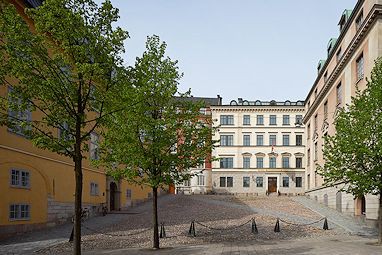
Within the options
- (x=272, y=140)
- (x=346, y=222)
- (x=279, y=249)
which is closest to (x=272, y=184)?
(x=272, y=140)

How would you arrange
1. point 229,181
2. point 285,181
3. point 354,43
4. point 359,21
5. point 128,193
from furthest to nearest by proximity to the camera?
1. point 229,181
2. point 285,181
3. point 128,193
4. point 359,21
5. point 354,43

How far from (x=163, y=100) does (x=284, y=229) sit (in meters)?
12.4

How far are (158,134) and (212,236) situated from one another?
806 centimetres

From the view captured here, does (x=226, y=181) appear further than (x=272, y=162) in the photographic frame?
No

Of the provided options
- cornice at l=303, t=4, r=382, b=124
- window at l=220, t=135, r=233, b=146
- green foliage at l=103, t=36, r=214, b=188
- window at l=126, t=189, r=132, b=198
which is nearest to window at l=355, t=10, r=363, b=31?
cornice at l=303, t=4, r=382, b=124

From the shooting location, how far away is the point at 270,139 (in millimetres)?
73625

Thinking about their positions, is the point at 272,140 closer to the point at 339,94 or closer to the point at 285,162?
the point at 285,162

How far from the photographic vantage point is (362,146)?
21.5 meters

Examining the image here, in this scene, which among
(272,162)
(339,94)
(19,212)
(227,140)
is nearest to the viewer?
(19,212)

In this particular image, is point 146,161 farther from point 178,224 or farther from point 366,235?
point 366,235

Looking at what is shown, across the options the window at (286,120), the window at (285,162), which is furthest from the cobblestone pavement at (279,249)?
the window at (286,120)

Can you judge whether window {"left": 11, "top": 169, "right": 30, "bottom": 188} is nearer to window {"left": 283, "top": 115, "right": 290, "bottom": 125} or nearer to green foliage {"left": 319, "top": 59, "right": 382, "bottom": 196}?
green foliage {"left": 319, "top": 59, "right": 382, "bottom": 196}

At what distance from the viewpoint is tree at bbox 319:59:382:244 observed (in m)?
21.4

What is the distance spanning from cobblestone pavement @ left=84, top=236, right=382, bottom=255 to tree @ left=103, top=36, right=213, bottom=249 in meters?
1.44
